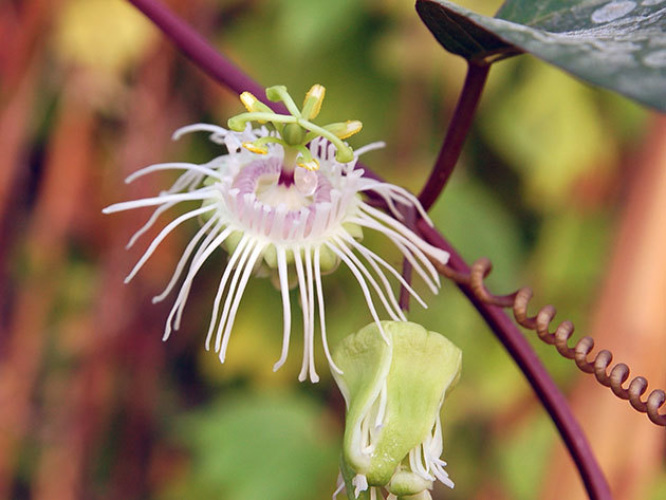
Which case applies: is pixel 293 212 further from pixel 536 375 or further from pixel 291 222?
pixel 536 375

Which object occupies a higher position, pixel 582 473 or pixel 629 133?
pixel 629 133

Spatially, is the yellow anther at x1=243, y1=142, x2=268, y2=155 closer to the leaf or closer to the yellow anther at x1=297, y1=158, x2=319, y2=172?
the yellow anther at x1=297, y1=158, x2=319, y2=172

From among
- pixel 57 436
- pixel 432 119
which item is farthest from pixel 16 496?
pixel 432 119

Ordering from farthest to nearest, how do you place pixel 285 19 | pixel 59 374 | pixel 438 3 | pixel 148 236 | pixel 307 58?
1. pixel 59 374
2. pixel 148 236
3. pixel 307 58
4. pixel 285 19
5. pixel 438 3

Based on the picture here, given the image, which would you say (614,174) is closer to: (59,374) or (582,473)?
(582,473)

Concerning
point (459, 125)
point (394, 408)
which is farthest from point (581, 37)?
point (394, 408)

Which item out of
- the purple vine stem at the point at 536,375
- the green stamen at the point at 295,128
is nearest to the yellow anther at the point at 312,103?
the green stamen at the point at 295,128

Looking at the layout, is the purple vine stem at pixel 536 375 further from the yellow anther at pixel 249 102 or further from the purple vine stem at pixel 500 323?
the yellow anther at pixel 249 102
